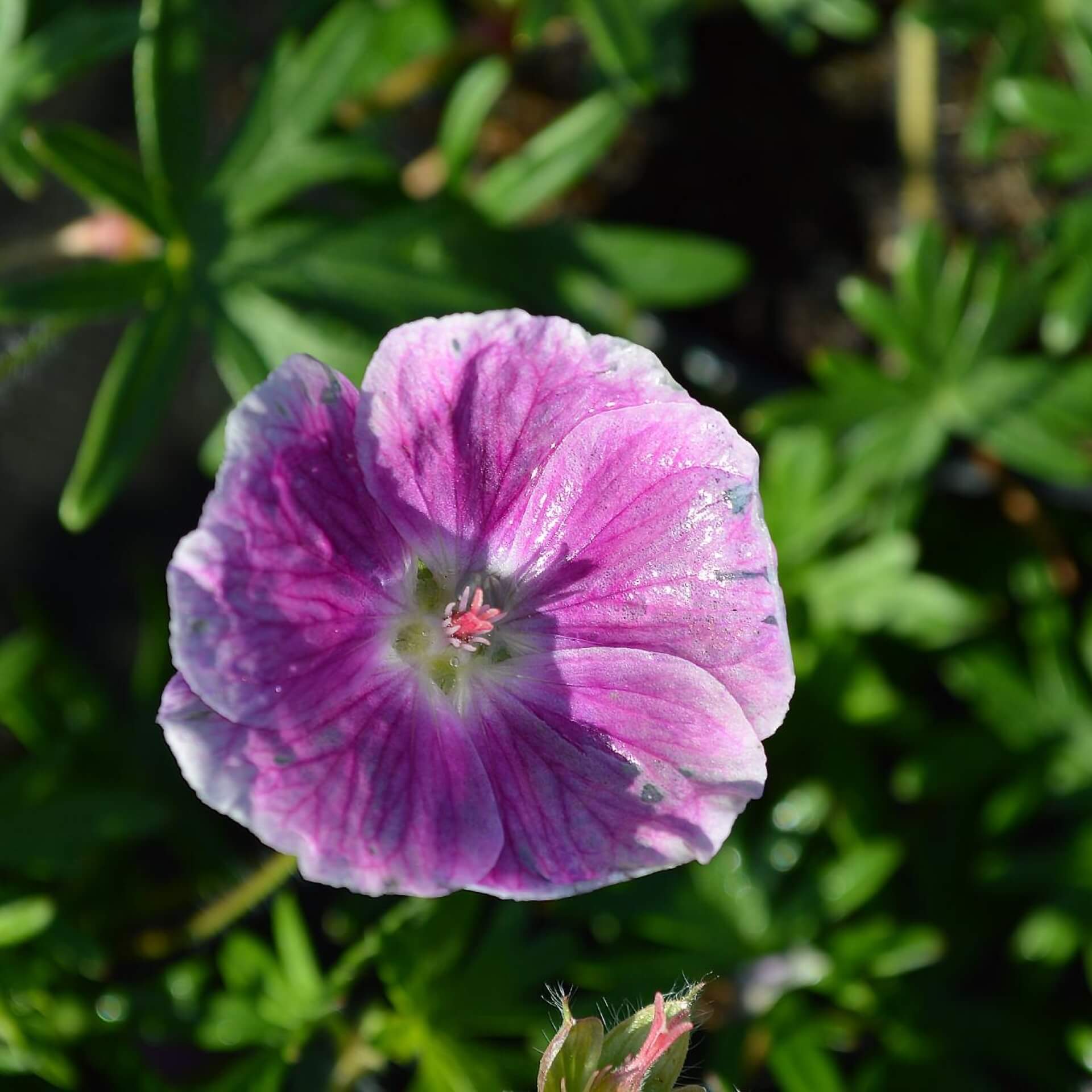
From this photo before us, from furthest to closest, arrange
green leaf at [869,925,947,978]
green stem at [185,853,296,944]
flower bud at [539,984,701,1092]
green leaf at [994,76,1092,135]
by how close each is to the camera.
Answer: green leaf at [994,76,1092,135] < green leaf at [869,925,947,978] < green stem at [185,853,296,944] < flower bud at [539,984,701,1092]

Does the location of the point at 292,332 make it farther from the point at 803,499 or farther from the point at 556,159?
the point at 803,499

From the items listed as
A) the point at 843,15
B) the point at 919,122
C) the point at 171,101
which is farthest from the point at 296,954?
the point at 919,122

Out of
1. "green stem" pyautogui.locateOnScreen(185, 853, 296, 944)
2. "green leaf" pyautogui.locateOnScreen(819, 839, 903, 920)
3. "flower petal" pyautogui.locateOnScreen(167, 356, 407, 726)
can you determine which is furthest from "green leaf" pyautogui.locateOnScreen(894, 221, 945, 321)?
"green stem" pyautogui.locateOnScreen(185, 853, 296, 944)

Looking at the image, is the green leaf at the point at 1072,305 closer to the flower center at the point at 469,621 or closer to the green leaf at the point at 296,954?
the flower center at the point at 469,621

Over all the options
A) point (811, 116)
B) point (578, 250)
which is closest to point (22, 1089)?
point (578, 250)

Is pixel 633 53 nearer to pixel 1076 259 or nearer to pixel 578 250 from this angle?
pixel 578 250

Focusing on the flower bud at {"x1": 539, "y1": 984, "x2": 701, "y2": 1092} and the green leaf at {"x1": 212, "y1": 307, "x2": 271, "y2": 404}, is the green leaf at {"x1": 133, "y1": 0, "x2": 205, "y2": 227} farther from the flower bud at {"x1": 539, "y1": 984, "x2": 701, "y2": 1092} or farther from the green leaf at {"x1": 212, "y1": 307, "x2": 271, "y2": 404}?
the flower bud at {"x1": 539, "y1": 984, "x2": 701, "y2": 1092}

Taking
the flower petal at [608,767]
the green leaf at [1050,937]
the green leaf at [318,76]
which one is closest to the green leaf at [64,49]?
the green leaf at [318,76]

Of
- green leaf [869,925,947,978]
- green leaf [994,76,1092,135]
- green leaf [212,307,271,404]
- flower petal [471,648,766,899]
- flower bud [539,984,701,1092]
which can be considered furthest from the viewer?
green leaf [994,76,1092,135]
